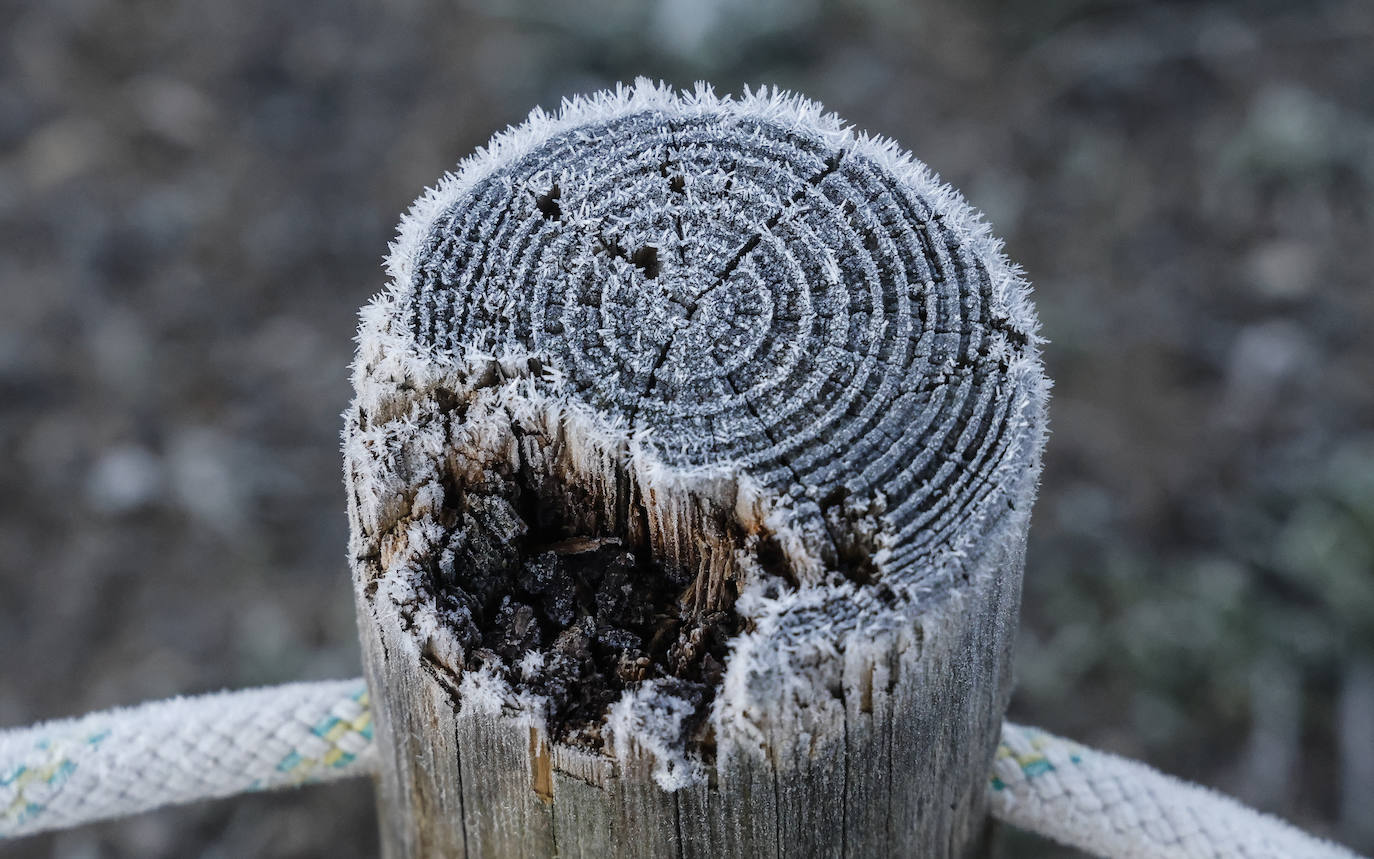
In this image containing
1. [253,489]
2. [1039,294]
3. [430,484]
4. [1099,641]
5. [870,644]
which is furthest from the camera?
[1039,294]

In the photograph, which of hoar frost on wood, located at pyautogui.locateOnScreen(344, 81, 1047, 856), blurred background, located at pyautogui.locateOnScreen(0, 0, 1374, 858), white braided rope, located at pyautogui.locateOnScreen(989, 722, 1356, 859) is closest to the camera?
hoar frost on wood, located at pyautogui.locateOnScreen(344, 81, 1047, 856)

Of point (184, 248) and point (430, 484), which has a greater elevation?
point (184, 248)

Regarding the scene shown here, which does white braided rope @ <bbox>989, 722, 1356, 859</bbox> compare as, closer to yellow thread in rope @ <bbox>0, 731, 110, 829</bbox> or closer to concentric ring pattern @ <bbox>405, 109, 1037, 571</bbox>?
concentric ring pattern @ <bbox>405, 109, 1037, 571</bbox>

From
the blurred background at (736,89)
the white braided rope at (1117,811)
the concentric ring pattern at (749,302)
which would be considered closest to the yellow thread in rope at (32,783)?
the concentric ring pattern at (749,302)

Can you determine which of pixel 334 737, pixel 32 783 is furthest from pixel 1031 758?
pixel 32 783

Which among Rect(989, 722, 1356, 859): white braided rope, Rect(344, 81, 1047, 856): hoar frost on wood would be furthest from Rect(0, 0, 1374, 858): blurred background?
Rect(344, 81, 1047, 856): hoar frost on wood

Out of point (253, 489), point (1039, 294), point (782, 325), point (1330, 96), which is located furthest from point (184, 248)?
point (1330, 96)

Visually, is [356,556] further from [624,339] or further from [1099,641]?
[1099,641]
